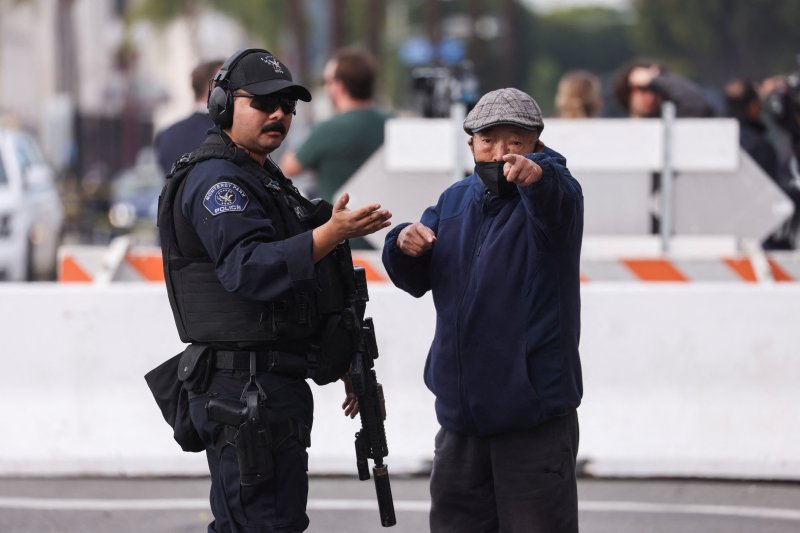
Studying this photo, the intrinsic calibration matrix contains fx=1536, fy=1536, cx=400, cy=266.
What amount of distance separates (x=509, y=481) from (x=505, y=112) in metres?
1.11

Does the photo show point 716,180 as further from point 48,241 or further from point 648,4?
point 648,4

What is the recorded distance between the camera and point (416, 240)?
4715mm

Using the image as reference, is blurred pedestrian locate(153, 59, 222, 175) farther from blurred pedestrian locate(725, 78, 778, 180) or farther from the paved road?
blurred pedestrian locate(725, 78, 778, 180)

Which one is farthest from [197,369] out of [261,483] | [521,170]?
[521,170]

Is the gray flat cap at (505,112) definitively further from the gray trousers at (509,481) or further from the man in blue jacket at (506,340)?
the gray trousers at (509,481)

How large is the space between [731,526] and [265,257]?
122 inches

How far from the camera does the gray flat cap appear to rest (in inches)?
177

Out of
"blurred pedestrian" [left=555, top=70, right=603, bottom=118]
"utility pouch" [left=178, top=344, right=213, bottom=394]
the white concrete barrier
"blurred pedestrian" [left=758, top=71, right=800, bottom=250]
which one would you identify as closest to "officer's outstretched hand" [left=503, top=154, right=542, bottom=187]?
"utility pouch" [left=178, top=344, right=213, bottom=394]

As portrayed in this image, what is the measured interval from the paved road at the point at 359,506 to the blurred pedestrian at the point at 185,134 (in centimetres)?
184

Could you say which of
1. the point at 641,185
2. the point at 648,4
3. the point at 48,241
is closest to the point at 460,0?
the point at 648,4

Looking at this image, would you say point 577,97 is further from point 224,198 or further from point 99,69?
point 99,69

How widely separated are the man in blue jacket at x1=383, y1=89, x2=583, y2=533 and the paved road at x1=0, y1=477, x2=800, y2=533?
1.93 m

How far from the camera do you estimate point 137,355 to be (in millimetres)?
7652

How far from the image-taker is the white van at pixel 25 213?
1670 centimetres
